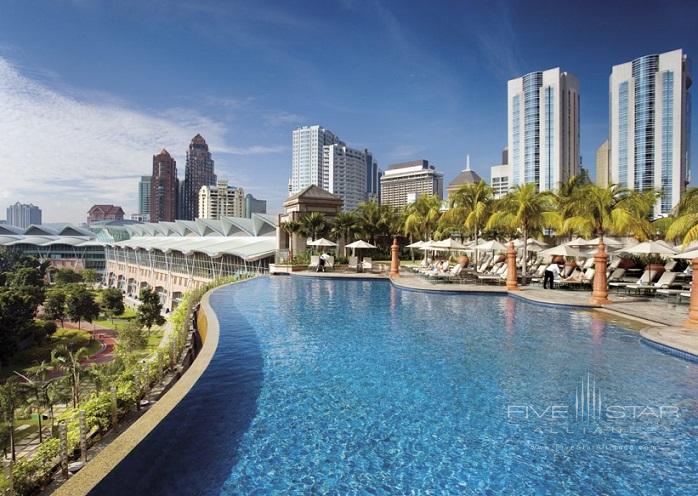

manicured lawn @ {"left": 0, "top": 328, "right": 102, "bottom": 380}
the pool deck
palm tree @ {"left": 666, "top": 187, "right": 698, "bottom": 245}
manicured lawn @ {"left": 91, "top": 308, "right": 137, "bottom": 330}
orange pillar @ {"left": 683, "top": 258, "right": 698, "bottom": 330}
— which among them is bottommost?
manicured lawn @ {"left": 91, "top": 308, "right": 137, "bottom": 330}

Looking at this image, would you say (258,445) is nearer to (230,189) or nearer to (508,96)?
(508,96)

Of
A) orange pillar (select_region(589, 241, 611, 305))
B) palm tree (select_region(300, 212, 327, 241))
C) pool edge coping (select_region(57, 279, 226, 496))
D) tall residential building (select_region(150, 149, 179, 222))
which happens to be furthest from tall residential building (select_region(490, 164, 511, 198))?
tall residential building (select_region(150, 149, 179, 222))

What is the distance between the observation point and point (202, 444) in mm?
4789

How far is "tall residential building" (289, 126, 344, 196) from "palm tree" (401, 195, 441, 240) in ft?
383

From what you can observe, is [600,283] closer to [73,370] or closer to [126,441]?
[126,441]

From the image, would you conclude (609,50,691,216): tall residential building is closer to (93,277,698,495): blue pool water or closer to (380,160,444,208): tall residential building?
(380,160,444,208): tall residential building

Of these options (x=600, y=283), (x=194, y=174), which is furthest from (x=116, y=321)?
(x=194, y=174)

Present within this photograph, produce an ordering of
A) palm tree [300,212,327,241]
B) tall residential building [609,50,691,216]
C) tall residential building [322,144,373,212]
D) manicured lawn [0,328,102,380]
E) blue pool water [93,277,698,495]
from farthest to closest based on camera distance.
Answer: tall residential building [322,144,373,212], tall residential building [609,50,691,216], palm tree [300,212,327,241], manicured lawn [0,328,102,380], blue pool water [93,277,698,495]

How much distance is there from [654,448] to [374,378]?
3872mm

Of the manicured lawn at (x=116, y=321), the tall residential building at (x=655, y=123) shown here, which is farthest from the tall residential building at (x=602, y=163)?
the manicured lawn at (x=116, y=321)

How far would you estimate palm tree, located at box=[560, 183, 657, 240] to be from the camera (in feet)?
Answer: 58.5

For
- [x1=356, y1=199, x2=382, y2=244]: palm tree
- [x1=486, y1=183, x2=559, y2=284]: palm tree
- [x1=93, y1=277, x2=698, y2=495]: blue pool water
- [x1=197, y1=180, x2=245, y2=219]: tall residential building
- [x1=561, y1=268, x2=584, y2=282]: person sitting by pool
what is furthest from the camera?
[x1=197, y1=180, x2=245, y2=219]: tall residential building

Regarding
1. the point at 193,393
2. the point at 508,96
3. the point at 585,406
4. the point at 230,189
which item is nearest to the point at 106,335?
the point at 193,393

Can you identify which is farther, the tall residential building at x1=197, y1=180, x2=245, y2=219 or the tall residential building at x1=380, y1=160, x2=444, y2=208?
the tall residential building at x1=197, y1=180, x2=245, y2=219
